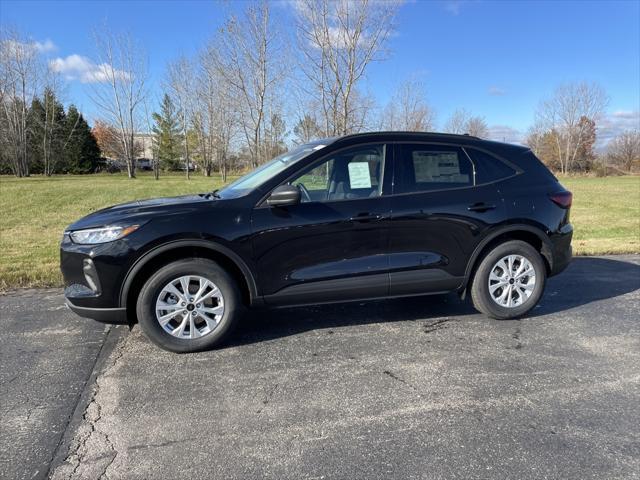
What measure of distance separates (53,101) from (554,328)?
2213 inches

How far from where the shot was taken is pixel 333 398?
2971mm

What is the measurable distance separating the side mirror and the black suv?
12 mm

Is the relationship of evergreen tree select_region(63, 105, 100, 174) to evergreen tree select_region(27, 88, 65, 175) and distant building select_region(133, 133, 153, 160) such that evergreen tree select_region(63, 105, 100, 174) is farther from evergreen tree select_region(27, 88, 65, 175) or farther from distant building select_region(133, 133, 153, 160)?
distant building select_region(133, 133, 153, 160)

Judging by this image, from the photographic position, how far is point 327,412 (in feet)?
9.23

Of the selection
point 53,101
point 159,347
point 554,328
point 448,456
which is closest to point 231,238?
point 159,347

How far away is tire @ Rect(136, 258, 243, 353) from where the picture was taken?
3.52m

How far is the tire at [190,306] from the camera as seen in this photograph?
3523 millimetres

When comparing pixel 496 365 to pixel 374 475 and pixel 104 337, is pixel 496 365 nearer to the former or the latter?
pixel 374 475

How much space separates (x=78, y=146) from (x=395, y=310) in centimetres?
6224

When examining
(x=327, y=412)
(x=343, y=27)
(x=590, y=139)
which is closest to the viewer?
(x=327, y=412)

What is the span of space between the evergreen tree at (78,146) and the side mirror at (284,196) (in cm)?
5918

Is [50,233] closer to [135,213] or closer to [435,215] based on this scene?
[135,213]

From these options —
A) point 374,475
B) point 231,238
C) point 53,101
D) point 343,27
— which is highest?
point 53,101

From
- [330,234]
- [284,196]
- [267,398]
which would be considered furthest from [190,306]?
[330,234]
